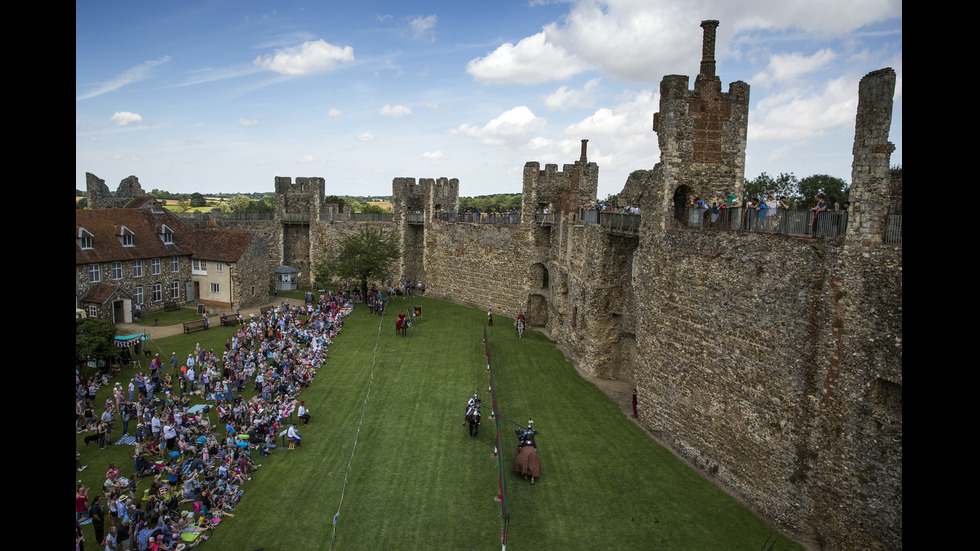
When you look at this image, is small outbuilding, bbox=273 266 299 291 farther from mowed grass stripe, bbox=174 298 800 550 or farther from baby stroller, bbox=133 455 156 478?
baby stroller, bbox=133 455 156 478

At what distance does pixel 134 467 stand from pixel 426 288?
992 inches

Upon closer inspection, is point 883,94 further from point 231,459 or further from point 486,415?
point 231,459

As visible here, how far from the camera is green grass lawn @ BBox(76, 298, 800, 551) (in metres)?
12.1

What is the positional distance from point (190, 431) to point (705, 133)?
53.9ft

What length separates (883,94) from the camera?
10.8 meters

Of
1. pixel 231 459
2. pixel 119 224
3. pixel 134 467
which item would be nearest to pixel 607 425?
pixel 231 459

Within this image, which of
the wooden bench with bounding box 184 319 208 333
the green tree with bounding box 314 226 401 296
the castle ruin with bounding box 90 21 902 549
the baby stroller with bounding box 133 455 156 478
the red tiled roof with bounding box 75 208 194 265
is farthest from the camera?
the green tree with bounding box 314 226 401 296

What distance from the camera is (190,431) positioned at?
1543cm

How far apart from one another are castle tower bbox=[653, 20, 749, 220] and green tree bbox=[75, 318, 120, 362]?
19445mm

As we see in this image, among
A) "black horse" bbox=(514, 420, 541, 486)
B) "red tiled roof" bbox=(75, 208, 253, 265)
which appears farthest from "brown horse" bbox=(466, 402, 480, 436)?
"red tiled roof" bbox=(75, 208, 253, 265)

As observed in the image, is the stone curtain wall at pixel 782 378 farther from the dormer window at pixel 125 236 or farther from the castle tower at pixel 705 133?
the dormer window at pixel 125 236

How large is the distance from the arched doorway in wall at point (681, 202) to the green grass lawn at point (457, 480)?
21.3 feet

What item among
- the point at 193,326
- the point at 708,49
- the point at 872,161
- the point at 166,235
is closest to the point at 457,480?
the point at 872,161

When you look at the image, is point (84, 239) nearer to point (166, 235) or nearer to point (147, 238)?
point (147, 238)
